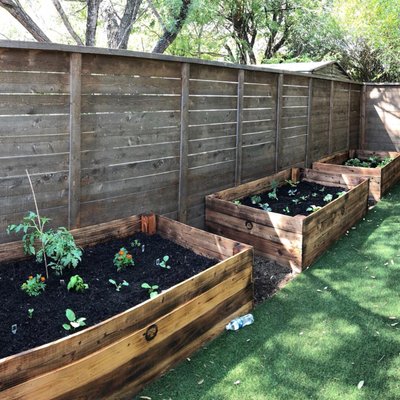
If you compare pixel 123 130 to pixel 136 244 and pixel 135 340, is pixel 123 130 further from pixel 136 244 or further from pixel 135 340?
pixel 135 340

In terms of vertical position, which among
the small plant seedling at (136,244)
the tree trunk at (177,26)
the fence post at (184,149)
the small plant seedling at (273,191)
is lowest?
the small plant seedling at (136,244)

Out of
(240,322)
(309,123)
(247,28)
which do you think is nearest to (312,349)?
(240,322)

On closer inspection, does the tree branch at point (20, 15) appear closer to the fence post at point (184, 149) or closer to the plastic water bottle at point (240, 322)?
the fence post at point (184, 149)

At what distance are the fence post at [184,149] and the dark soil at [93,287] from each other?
1.95 feet

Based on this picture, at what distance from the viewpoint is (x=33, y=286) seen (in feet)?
8.73

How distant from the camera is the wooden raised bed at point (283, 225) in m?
3.85

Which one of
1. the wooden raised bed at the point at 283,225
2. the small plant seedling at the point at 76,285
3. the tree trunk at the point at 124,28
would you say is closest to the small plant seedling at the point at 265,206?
the wooden raised bed at the point at 283,225

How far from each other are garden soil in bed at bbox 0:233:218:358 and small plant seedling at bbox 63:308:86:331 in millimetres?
31

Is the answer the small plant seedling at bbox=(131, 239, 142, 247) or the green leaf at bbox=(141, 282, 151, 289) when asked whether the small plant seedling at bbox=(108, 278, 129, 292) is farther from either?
the small plant seedling at bbox=(131, 239, 142, 247)

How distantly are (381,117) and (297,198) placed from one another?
5.08 m

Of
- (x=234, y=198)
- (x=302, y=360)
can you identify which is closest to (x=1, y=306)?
(x=302, y=360)

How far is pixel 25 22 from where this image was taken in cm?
747

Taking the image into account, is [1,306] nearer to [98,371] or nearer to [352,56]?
[98,371]

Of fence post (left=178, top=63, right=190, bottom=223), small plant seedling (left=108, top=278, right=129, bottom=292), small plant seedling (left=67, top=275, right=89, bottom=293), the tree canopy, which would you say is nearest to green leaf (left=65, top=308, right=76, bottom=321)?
small plant seedling (left=67, top=275, right=89, bottom=293)
